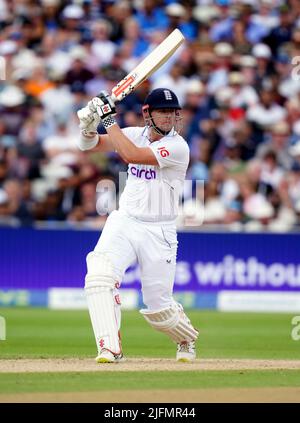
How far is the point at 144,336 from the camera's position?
12125 mm

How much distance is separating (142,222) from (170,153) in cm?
58

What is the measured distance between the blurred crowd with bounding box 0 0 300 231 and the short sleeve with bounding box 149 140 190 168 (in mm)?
6132

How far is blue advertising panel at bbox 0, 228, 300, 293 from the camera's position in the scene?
1512 cm

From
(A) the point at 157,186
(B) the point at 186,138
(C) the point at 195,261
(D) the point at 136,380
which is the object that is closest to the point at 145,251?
(A) the point at 157,186

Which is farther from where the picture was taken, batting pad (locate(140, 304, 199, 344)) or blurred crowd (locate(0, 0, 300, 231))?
blurred crowd (locate(0, 0, 300, 231))

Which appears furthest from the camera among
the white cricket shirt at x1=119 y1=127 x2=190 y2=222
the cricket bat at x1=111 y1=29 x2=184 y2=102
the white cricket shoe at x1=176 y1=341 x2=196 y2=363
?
the white cricket shoe at x1=176 y1=341 x2=196 y2=363

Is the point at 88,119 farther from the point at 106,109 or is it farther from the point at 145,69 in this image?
the point at 145,69

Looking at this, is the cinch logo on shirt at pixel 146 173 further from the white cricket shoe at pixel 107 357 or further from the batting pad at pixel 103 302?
the white cricket shoe at pixel 107 357

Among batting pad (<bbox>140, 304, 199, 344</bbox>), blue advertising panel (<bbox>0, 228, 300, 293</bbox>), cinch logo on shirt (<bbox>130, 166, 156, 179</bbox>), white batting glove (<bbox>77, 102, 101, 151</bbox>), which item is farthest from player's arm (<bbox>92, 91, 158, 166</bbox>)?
blue advertising panel (<bbox>0, 228, 300, 293</bbox>)

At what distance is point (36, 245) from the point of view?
15.2 m

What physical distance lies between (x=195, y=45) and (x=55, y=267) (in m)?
4.55

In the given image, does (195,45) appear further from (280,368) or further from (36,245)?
(280,368)

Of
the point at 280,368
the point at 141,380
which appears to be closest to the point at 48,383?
the point at 141,380

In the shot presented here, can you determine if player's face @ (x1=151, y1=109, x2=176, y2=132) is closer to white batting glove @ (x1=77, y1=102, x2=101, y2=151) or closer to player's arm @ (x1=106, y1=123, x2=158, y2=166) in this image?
player's arm @ (x1=106, y1=123, x2=158, y2=166)
